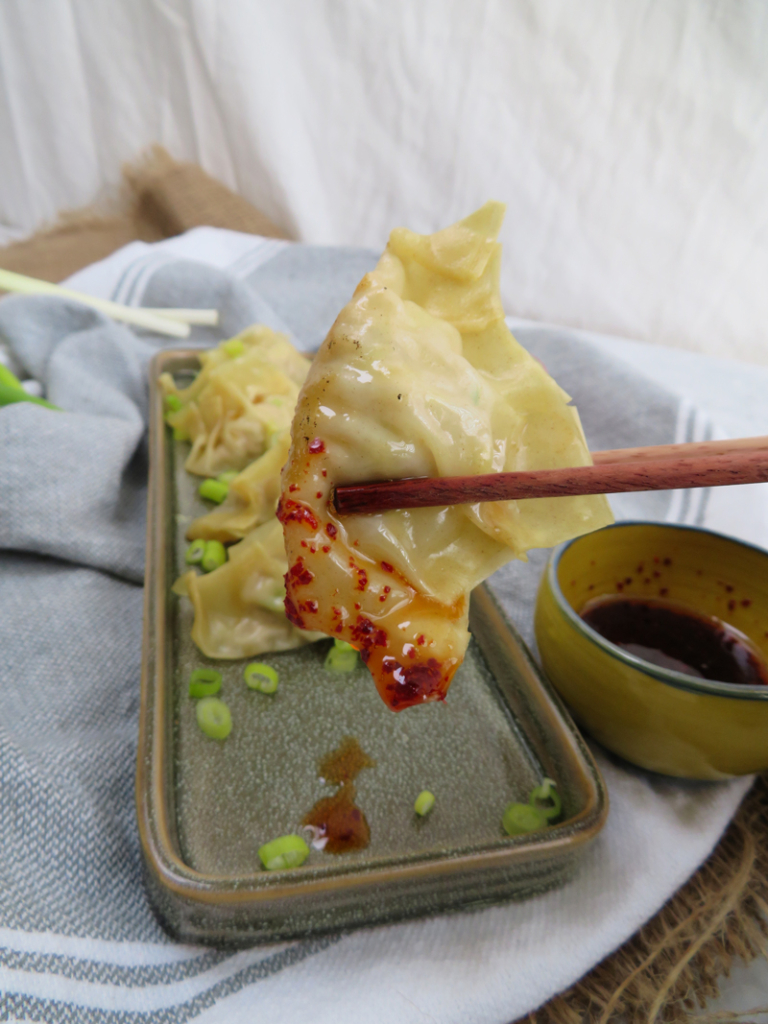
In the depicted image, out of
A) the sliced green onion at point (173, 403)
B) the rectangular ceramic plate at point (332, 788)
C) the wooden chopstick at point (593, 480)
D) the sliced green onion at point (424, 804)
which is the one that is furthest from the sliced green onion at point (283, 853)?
the sliced green onion at point (173, 403)

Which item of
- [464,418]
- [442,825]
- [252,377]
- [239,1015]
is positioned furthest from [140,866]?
[252,377]

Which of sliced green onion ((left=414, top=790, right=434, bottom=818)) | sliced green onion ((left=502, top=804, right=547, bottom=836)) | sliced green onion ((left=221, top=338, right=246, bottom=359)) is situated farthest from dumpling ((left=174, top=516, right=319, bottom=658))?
sliced green onion ((left=221, top=338, right=246, bottom=359))

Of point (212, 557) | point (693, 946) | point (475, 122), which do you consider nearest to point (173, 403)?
point (212, 557)

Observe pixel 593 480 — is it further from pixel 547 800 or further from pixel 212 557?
pixel 212 557

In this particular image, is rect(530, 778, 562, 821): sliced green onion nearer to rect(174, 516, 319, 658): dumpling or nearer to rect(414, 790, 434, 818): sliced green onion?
rect(414, 790, 434, 818): sliced green onion

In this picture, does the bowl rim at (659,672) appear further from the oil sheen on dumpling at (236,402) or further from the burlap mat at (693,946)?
the oil sheen on dumpling at (236,402)
